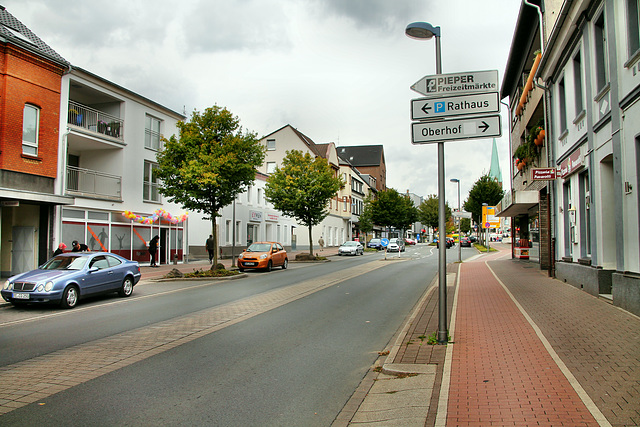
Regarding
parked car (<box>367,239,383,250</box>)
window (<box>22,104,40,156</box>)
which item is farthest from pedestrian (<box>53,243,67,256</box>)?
parked car (<box>367,239,383,250</box>)

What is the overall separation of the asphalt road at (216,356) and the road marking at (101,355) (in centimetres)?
7

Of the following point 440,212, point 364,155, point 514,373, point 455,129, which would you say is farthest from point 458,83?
point 364,155

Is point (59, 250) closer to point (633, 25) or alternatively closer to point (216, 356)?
point (216, 356)

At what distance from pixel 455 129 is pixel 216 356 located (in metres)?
4.80

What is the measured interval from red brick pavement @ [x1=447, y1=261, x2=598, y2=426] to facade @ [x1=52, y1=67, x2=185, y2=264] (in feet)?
60.7

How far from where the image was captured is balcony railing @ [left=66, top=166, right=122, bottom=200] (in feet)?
74.2

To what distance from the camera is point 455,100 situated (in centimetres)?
723

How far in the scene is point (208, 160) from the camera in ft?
64.5

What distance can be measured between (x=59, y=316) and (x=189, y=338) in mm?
4657

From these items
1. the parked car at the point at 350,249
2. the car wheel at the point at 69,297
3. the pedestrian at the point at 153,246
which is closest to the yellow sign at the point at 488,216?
the parked car at the point at 350,249

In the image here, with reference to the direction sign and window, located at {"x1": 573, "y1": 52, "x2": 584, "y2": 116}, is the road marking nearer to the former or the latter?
the direction sign

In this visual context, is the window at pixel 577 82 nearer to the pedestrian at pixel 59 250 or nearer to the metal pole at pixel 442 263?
the metal pole at pixel 442 263

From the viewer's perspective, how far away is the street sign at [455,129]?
6879 millimetres

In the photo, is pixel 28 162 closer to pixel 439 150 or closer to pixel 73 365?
pixel 73 365
